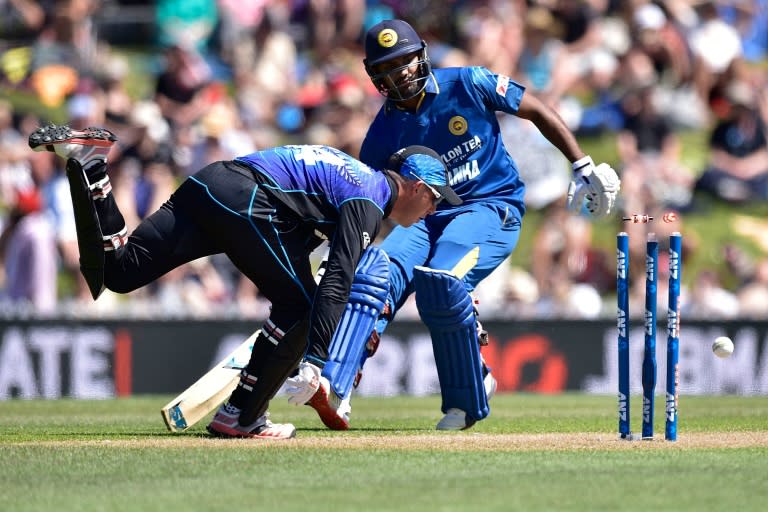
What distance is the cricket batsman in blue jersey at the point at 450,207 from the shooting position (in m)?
7.34

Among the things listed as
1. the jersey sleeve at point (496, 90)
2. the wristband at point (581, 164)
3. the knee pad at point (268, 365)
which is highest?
the jersey sleeve at point (496, 90)

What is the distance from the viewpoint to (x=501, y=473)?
549 cm

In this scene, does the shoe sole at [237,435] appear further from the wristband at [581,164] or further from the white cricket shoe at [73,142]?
the wristband at [581,164]

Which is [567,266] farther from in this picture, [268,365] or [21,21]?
[21,21]

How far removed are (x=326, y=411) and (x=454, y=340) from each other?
0.76m

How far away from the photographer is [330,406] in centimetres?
732

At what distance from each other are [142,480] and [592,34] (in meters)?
11.1

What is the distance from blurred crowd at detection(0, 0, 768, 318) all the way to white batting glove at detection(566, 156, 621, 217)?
448 cm

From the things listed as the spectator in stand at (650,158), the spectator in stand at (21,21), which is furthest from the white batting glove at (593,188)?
the spectator in stand at (21,21)

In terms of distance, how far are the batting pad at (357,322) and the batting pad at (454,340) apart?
0.76ft

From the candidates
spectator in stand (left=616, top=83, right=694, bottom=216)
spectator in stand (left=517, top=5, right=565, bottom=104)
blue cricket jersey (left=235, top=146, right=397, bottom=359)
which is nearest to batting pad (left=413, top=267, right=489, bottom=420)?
blue cricket jersey (left=235, top=146, right=397, bottom=359)

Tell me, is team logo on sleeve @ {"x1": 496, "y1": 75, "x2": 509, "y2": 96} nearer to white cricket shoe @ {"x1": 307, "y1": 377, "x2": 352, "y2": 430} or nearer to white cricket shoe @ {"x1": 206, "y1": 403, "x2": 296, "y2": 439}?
white cricket shoe @ {"x1": 307, "y1": 377, "x2": 352, "y2": 430}

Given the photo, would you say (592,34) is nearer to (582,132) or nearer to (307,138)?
(582,132)

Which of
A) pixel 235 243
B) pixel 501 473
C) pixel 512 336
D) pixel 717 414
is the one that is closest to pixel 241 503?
pixel 501 473
